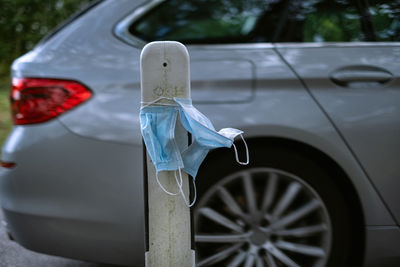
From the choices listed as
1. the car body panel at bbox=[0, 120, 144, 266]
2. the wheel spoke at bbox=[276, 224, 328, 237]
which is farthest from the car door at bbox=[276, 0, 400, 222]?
the car body panel at bbox=[0, 120, 144, 266]

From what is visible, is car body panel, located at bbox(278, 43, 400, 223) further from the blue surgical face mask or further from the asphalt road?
the asphalt road

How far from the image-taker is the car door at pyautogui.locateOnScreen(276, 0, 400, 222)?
2.44 metres

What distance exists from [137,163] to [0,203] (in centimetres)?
72

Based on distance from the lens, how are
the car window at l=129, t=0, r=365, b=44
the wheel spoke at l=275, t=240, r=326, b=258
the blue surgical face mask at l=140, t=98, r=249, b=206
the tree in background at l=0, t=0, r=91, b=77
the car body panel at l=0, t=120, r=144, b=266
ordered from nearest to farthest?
the blue surgical face mask at l=140, t=98, r=249, b=206 → the car body panel at l=0, t=120, r=144, b=266 → the wheel spoke at l=275, t=240, r=326, b=258 → the car window at l=129, t=0, r=365, b=44 → the tree in background at l=0, t=0, r=91, b=77

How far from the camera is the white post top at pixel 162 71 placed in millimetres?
1533

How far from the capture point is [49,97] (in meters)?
2.43

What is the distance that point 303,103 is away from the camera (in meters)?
2.46

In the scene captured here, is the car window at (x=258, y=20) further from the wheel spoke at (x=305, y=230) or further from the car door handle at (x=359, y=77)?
the wheel spoke at (x=305, y=230)

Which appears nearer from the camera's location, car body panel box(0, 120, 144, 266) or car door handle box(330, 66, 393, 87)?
car body panel box(0, 120, 144, 266)

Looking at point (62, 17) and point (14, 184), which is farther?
point (62, 17)

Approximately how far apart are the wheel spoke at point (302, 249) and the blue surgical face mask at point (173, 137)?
1.08m

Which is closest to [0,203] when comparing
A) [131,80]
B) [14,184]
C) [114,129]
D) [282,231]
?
[14,184]

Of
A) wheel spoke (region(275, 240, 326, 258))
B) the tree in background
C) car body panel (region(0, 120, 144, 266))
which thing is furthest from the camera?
the tree in background

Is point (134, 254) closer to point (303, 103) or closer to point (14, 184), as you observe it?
point (14, 184)
